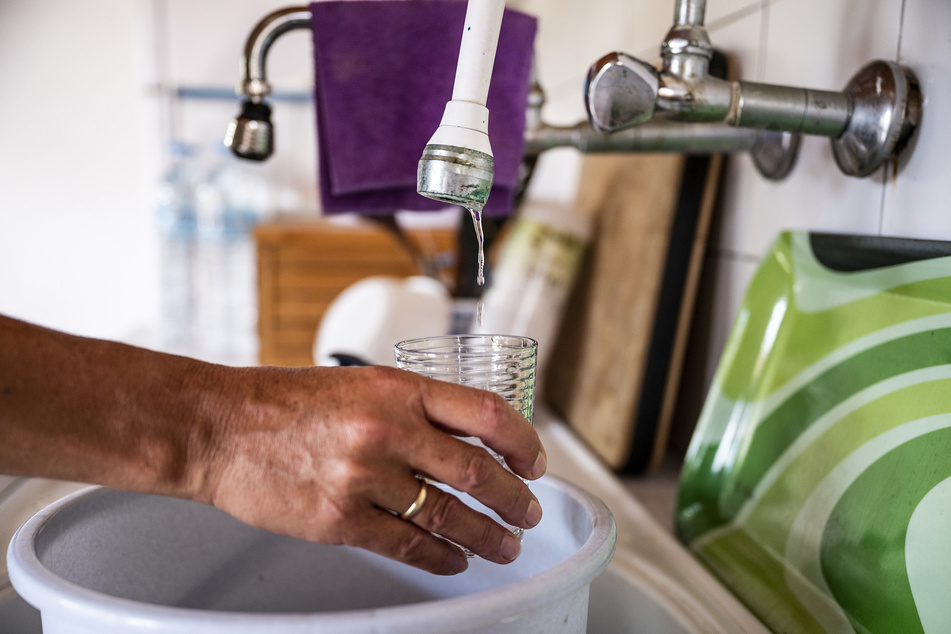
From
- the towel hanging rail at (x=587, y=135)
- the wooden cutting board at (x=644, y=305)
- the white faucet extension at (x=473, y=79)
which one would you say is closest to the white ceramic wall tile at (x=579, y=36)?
the wooden cutting board at (x=644, y=305)

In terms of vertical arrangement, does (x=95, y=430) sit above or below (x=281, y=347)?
above

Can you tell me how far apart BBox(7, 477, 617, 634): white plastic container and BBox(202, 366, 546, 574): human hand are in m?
0.04

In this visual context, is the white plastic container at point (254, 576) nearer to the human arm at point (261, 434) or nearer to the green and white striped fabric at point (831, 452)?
the human arm at point (261, 434)

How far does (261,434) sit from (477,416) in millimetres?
91

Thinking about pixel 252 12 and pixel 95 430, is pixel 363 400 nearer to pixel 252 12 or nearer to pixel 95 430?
pixel 95 430

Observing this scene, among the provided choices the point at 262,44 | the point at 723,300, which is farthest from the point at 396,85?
the point at 723,300

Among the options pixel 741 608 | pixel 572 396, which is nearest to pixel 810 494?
pixel 741 608

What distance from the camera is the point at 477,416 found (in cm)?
30

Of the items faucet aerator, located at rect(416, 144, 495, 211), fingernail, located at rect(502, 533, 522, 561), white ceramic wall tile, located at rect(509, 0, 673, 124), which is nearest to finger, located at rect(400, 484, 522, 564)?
fingernail, located at rect(502, 533, 522, 561)

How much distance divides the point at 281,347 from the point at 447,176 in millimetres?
1200

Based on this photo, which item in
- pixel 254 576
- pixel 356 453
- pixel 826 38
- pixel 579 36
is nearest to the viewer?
pixel 356 453

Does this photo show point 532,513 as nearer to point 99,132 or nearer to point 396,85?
point 396,85

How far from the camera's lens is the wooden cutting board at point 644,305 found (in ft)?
2.33

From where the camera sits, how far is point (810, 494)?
456 mm
